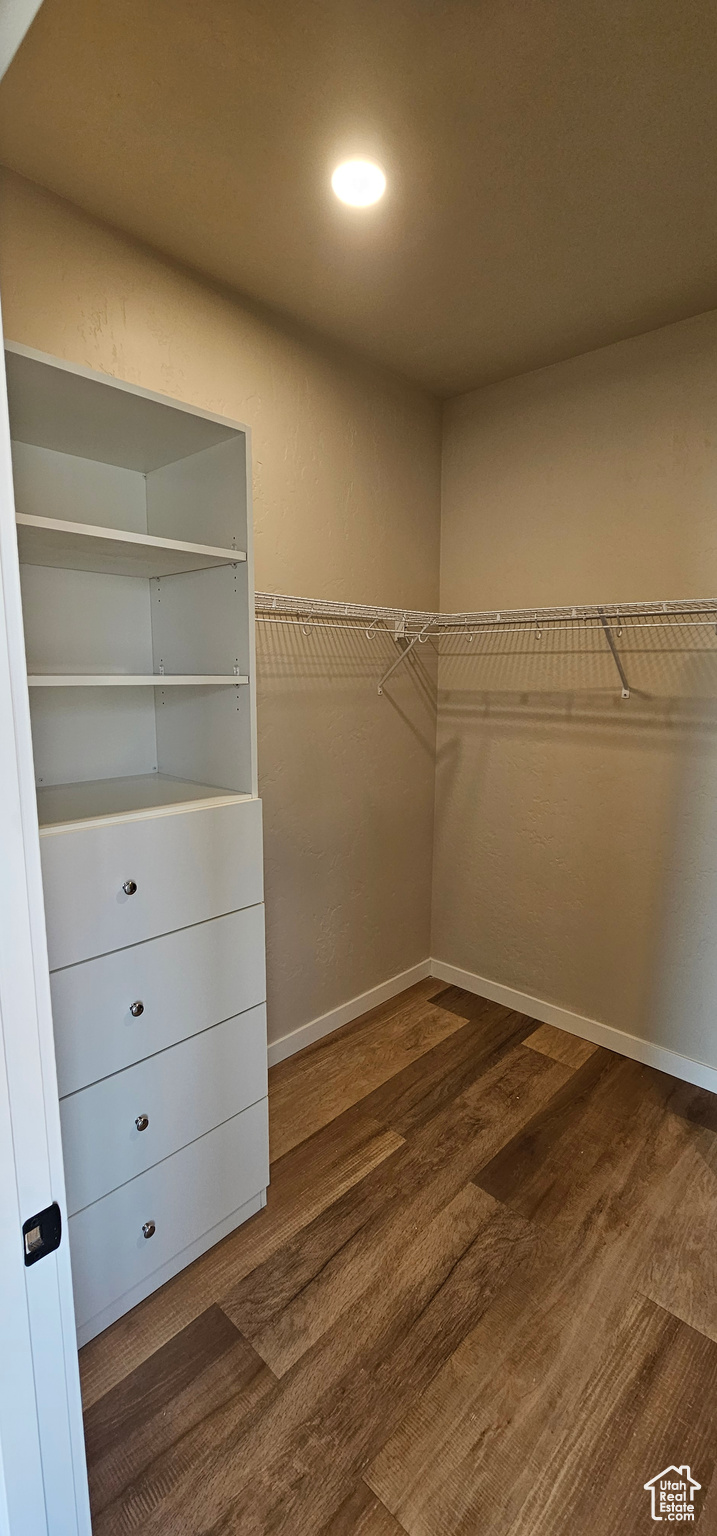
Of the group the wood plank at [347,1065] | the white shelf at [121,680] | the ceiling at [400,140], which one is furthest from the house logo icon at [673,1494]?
the ceiling at [400,140]

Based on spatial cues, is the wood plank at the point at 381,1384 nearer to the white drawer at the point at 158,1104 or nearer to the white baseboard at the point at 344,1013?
the white drawer at the point at 158,1104

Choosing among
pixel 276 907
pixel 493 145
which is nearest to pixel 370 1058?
pixel 276 907

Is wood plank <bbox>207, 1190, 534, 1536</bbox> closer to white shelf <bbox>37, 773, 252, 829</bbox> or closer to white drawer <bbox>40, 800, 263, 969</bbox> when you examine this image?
white drawer <bbox>40, 800, 263, 969</bbox>

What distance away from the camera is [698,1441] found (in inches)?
47.6

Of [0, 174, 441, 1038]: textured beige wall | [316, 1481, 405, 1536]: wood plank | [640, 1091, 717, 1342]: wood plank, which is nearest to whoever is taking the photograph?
[316, 1481, 405, 1536]: wood plank

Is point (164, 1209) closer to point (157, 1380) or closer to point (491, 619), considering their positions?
point (157, 1380)

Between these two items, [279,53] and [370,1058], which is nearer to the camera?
[279,53]

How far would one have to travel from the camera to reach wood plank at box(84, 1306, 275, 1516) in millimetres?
1175

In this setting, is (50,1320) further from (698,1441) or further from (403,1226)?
(698,1441)

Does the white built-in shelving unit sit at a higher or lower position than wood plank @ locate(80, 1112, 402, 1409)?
higher

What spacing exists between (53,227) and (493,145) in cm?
101

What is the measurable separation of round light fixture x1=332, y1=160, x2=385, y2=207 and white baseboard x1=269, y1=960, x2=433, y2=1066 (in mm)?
2432

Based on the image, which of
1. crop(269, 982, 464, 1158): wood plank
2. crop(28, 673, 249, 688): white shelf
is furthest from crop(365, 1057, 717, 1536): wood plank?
crop(28, 673, 249, 688): white shelf

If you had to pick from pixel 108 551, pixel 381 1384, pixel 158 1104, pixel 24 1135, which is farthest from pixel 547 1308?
pixel 108 551
